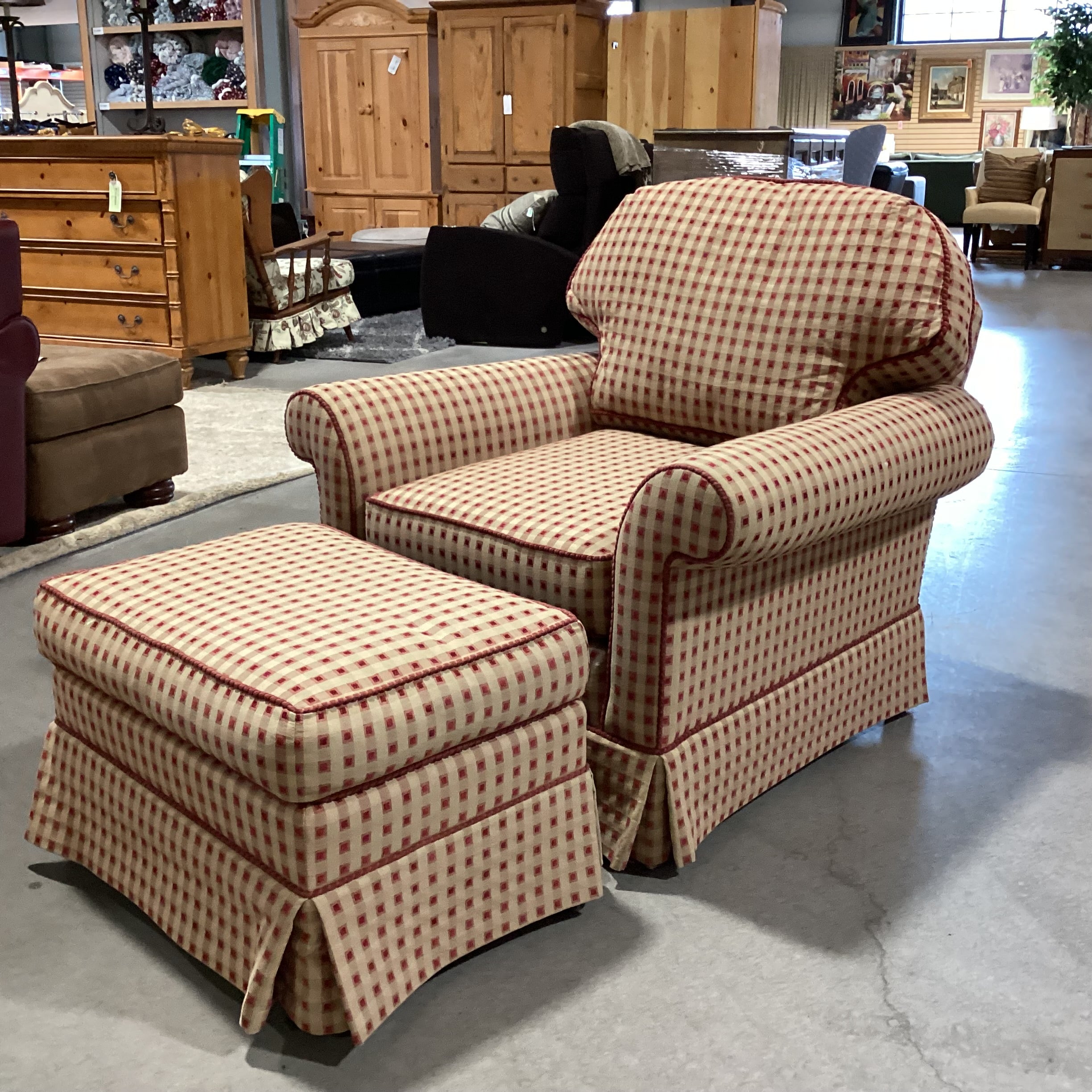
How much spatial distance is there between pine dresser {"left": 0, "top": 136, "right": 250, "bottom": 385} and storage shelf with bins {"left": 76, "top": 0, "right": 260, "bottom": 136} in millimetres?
5134

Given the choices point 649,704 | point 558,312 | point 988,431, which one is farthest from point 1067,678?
point 558,312

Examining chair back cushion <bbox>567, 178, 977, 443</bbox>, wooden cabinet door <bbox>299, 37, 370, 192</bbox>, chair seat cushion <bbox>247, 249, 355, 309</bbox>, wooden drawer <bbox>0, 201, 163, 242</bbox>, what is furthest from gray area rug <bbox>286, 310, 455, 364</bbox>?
wooden cabinet door <bbox>299, 37, 370, 192</bbox>

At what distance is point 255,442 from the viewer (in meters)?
3.97

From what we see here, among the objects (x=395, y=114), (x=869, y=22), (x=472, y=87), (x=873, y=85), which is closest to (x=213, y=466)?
(x=472, y=87)

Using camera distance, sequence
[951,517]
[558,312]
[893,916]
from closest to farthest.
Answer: [893,916] → [951,517] → [558,312]

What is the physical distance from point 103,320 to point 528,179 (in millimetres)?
4701

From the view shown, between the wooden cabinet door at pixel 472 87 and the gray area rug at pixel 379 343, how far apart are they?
2897 mm

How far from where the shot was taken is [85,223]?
15.9 ft

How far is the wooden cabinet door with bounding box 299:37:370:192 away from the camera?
30.9 feet

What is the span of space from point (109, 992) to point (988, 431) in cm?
146

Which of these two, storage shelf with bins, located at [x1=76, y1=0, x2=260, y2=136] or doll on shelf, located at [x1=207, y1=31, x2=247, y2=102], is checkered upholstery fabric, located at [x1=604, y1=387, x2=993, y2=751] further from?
doll on shelf, located at [x1=207, y1=31, x2=247, y2=102]

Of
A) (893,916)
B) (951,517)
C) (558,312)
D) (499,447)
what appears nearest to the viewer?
(893,916)

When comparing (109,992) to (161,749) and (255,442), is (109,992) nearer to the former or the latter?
(161,749)

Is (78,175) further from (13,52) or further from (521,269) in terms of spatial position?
(521,269)
